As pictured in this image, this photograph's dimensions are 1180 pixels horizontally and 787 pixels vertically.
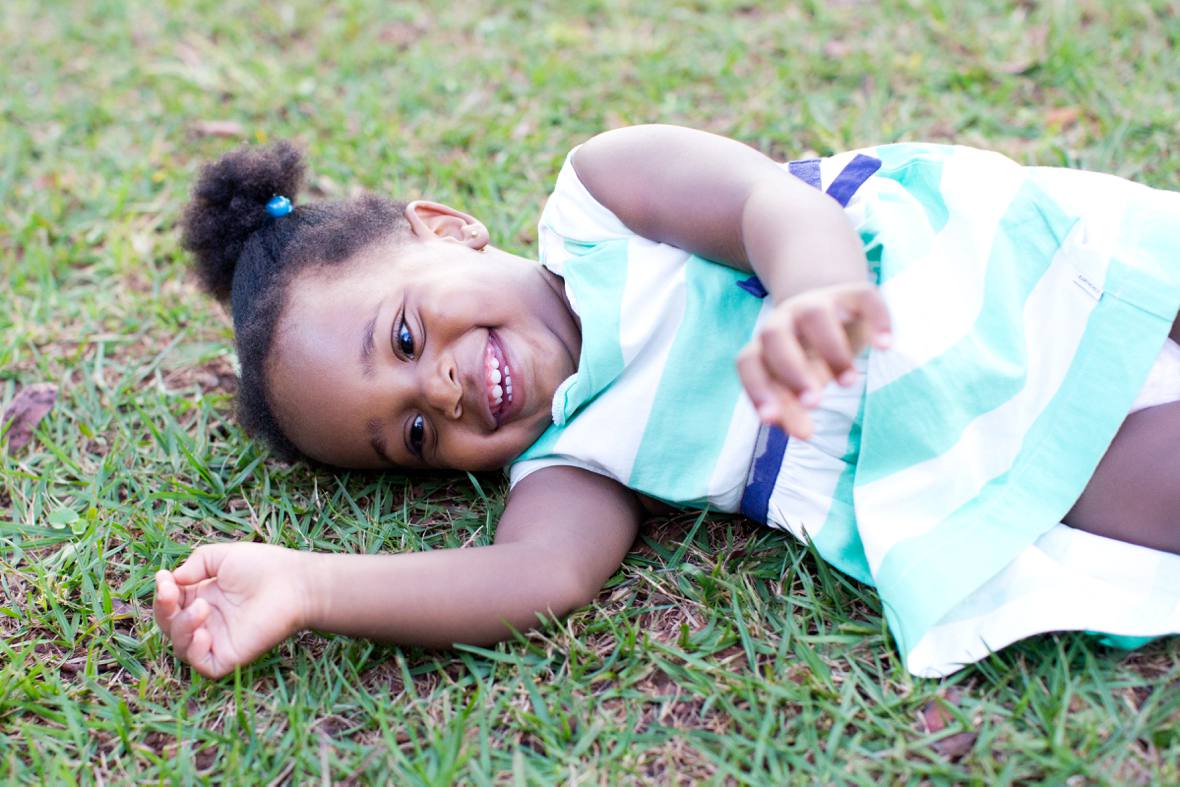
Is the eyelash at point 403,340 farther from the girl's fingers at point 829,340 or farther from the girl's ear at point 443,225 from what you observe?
the girl's fingers at point 829,340

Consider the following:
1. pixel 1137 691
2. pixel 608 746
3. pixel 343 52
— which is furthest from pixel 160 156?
pixel 1137 691

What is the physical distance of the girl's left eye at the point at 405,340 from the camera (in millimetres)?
2227

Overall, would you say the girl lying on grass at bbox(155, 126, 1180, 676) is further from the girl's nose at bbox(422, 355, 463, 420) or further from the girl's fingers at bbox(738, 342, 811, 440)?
the girl's fingers at bbox(738, 342, 811, 440)

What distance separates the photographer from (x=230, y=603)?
1955 mm

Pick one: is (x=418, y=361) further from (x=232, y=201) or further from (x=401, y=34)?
(x=401, y=34)

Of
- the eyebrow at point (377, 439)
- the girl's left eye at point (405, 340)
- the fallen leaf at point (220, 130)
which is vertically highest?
the girl's left eye at point (405, 340)

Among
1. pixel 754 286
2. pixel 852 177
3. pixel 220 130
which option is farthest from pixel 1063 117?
pixel 220 130

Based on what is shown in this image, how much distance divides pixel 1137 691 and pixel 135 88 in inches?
151

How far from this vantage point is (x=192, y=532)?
7.87 feet

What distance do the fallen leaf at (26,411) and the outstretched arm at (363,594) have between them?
39.4 inches

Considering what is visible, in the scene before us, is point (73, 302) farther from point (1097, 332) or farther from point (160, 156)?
point (1097, 332)

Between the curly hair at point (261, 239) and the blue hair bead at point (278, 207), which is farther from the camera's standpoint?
the blue hair bead at point (278, 207)

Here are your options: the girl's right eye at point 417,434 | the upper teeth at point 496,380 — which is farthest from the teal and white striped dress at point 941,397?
the girl's right eye at point 417,434

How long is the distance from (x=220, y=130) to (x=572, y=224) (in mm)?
1969
